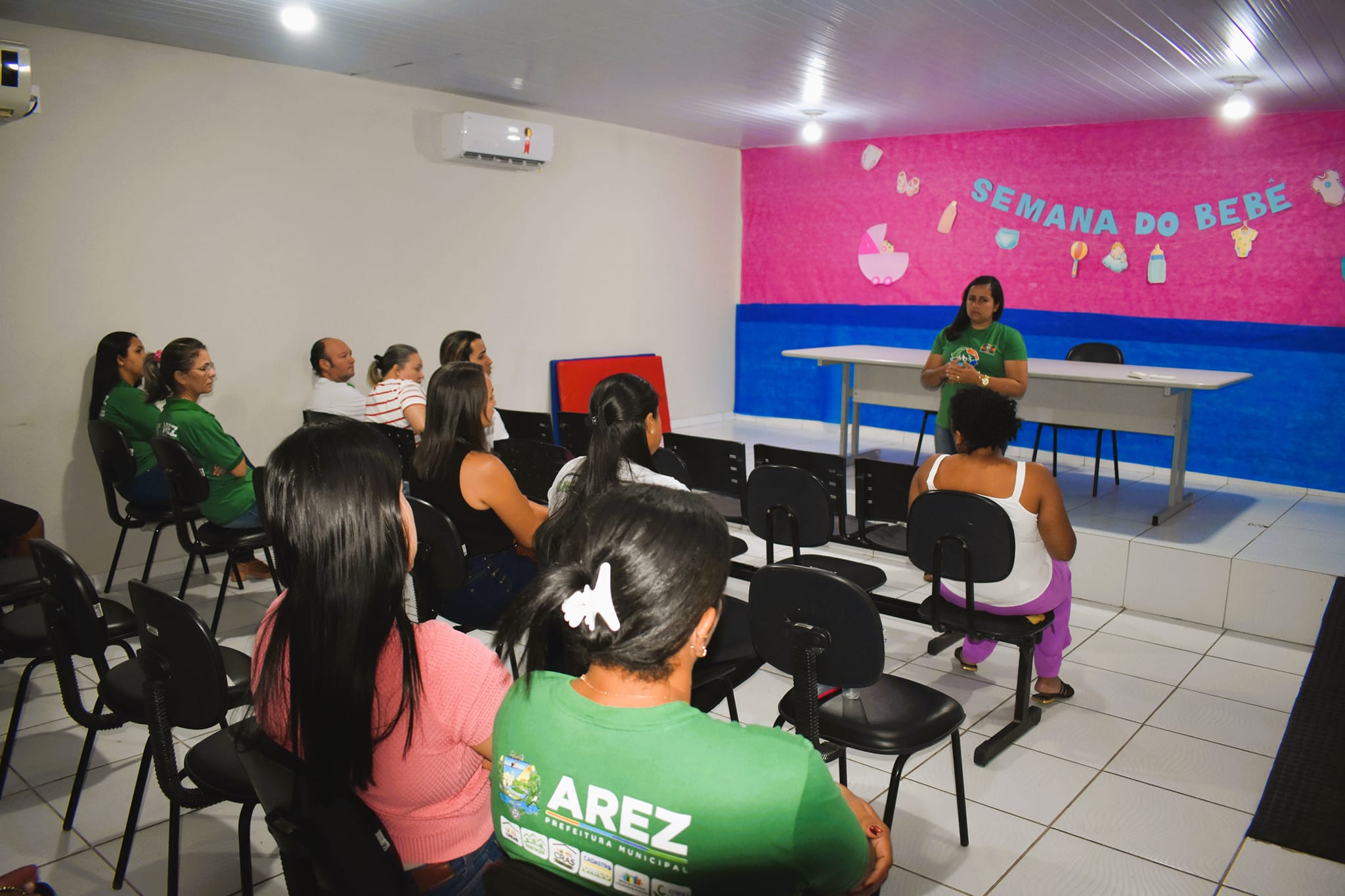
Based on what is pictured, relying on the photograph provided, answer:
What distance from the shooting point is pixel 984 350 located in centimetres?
485

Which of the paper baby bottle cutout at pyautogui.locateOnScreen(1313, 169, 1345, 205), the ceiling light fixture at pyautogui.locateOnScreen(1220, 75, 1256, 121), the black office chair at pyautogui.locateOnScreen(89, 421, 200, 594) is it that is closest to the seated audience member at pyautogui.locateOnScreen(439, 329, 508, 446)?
the black office chair at pyautogui.locateOnScreen(89, 421, 200, 594)

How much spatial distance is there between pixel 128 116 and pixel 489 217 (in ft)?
7.87

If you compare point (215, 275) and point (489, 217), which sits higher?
point (489, 217)

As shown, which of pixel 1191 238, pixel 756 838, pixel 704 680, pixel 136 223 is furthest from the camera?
pixel 1191 238

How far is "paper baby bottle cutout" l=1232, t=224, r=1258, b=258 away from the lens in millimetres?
6258

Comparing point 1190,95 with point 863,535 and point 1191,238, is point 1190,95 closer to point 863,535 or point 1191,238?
point 1191,238

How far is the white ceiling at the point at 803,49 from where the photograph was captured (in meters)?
3.99

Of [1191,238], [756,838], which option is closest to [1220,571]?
[1191,238]

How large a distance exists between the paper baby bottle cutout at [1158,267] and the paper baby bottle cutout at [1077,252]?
45 centimetres

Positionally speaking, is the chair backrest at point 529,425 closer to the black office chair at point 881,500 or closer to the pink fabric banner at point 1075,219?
the black office chair at point 881,500

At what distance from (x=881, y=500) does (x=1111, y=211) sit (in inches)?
170

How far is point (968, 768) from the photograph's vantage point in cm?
291

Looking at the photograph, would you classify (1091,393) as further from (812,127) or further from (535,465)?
(535,465)

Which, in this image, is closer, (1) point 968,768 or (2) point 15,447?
(1) point 968,768
